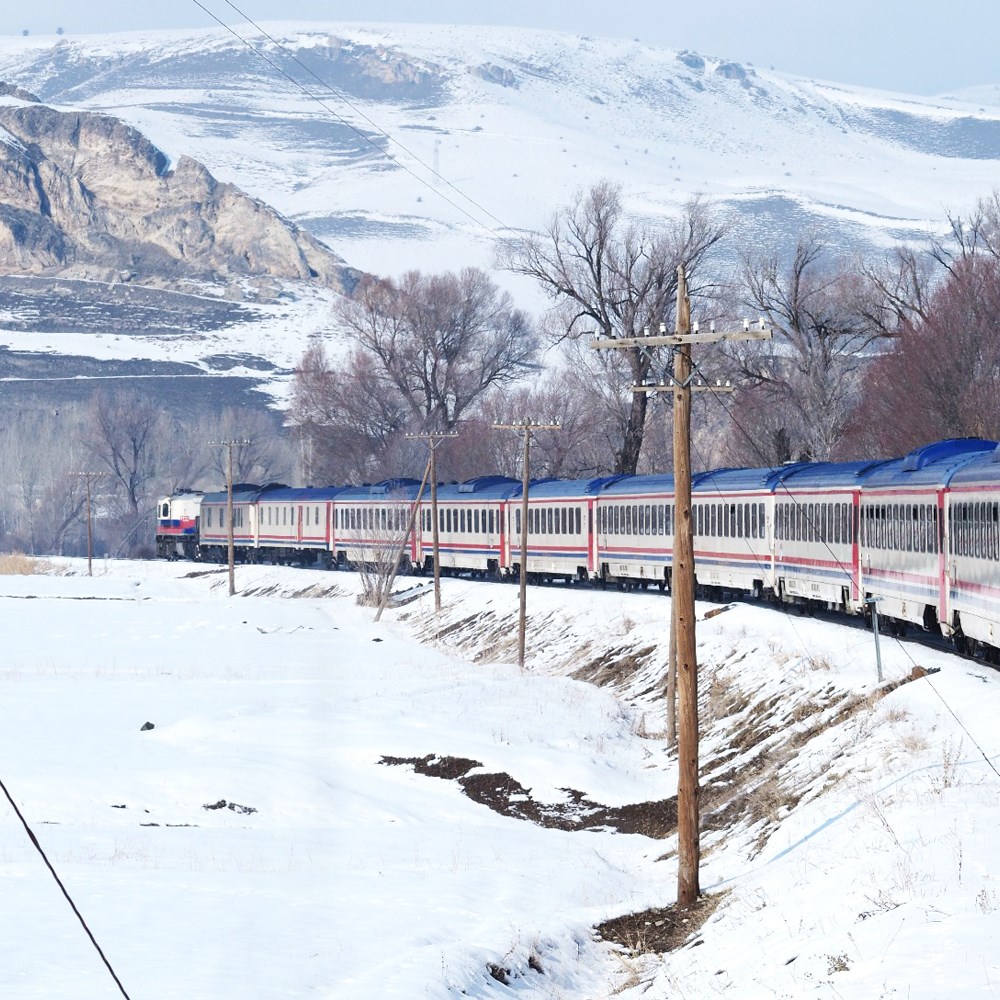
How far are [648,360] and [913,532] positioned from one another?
1465 inches

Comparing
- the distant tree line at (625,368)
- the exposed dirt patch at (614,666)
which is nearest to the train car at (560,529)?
the distant tree line at (625,368)

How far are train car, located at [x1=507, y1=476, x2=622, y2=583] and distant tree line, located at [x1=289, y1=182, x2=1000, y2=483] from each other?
758 centimetres

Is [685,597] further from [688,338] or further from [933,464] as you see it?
[933,464]

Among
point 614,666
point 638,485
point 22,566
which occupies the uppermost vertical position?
point 638,485

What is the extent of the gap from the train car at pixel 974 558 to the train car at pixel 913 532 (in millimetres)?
136

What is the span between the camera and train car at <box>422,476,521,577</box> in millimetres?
64500

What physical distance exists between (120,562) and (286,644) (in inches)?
2107

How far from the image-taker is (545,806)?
2891cm

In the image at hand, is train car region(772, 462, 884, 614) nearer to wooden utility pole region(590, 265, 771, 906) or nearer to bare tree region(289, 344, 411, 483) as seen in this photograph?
wooden utility pole region(590, 265, 771, 906)

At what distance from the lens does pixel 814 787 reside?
75.0ft

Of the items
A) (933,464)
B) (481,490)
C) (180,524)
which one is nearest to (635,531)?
(481,490)

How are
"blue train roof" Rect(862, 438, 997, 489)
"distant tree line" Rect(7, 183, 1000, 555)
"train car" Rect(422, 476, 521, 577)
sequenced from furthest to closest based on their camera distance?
"distant tree line" Rect(7, 183, 1000, 555) < "train car" Rect(422, 476, 521, 577) < "blue train roof" Rect(862, 438, 997, 489)

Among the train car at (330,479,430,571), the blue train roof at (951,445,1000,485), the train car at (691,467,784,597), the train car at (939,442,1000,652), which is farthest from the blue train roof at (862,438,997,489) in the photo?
the train car at (330,479,430,571)

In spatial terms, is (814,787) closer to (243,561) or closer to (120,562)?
(243,561)
